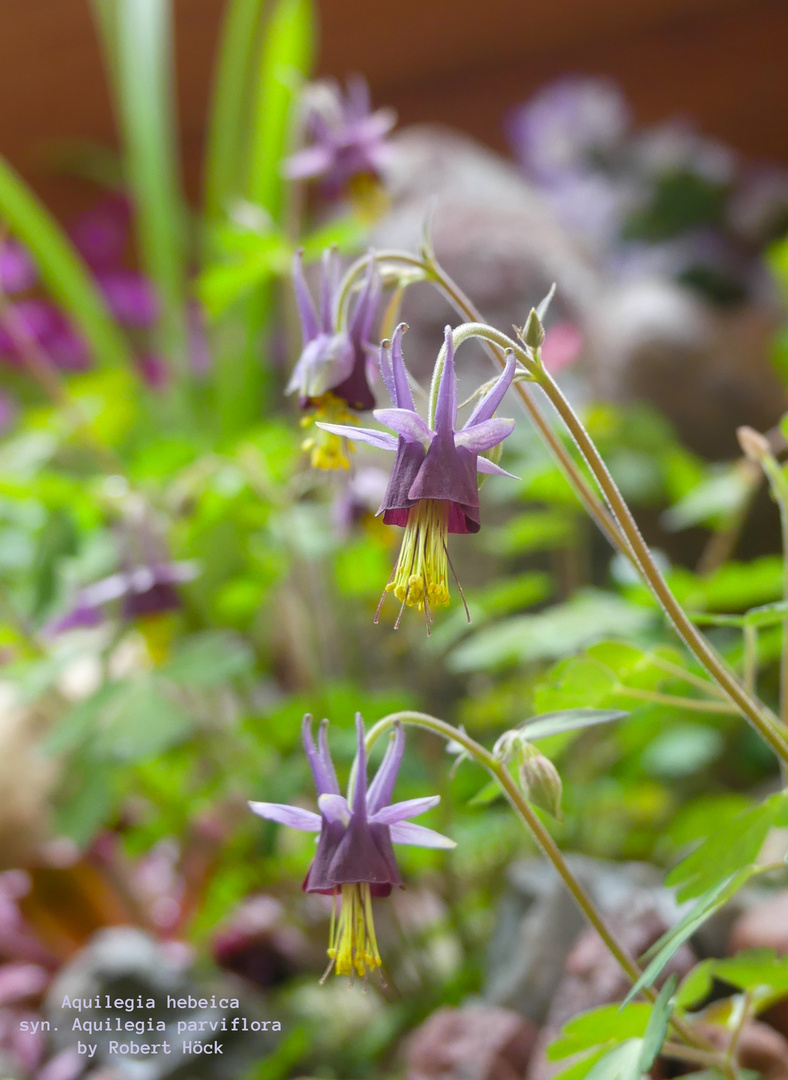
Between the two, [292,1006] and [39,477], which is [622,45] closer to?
[39,477]

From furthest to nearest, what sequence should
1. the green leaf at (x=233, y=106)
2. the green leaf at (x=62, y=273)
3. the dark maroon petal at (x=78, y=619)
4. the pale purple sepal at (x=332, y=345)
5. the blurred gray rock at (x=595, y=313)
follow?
the green leaf at (x=233, y=106), the green leaf at (x=62, y=273), the blurred gray rock at (x=595, y=313), the dark maroon petal at (x=78, y=619), the pale purple sepal at (x=332, y=345)

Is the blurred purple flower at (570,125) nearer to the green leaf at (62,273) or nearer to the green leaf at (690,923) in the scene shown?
the green leaf at (62,273)

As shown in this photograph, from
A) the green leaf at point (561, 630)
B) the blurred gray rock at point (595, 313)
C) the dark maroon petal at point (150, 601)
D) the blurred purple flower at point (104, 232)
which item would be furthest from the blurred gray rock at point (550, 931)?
the blurred purple flower at point (104, 232)

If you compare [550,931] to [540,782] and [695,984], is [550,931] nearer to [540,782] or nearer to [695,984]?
[695,984]

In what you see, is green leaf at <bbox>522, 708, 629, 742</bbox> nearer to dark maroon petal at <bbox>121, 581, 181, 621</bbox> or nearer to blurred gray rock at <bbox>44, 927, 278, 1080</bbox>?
dark maroon petal at <bbox>121, 581, 181, 621</bbox>

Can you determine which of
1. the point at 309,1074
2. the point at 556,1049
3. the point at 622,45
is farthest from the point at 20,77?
the point at 556,1049

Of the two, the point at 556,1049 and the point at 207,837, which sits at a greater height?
the point at 207,837
